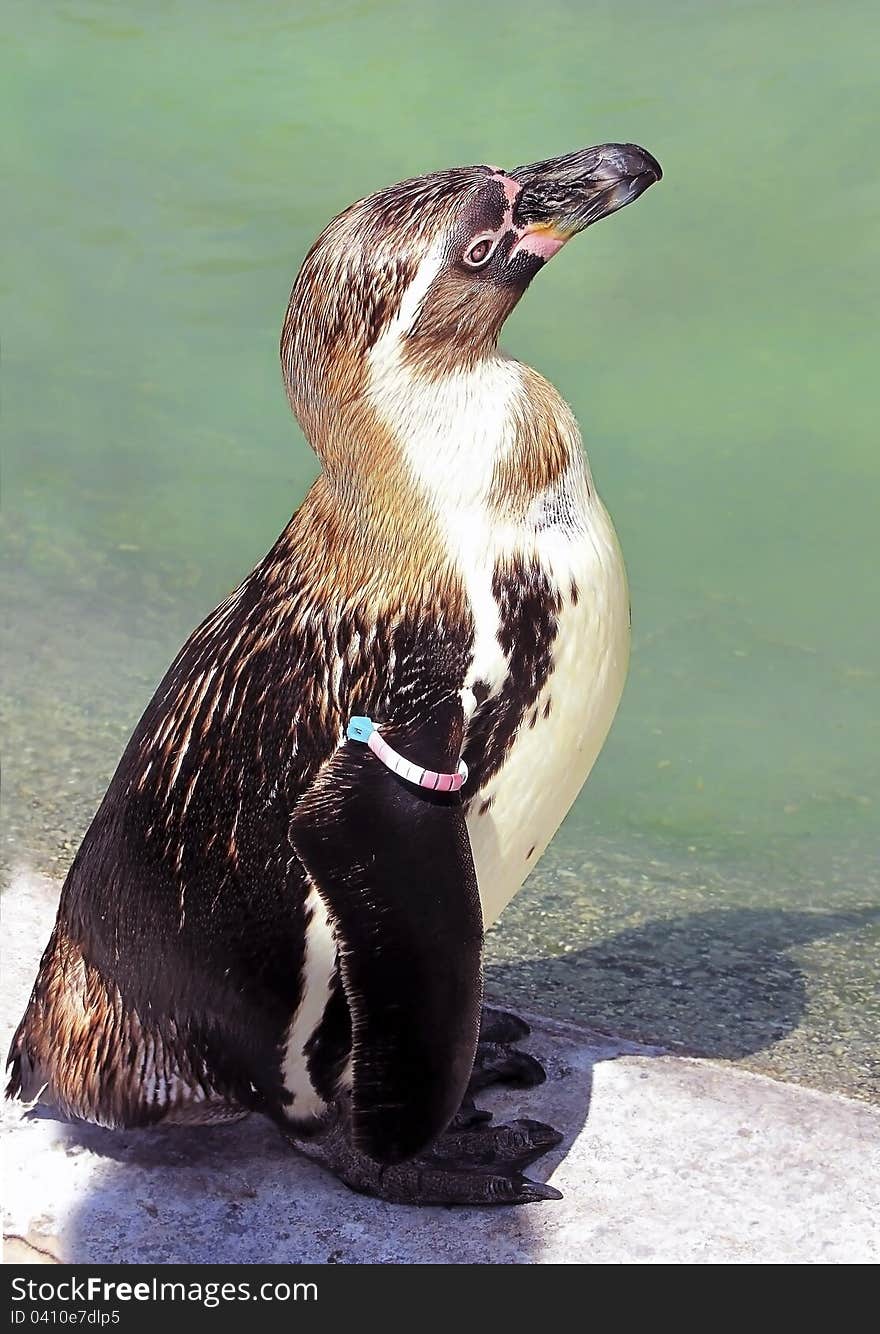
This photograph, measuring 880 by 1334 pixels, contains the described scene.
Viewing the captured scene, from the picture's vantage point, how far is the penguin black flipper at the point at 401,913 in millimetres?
2203

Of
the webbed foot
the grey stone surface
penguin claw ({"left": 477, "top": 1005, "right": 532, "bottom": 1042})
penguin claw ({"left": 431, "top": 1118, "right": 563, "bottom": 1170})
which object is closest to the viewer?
the grey stone surface

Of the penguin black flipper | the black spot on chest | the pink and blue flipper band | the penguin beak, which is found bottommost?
the penguin black flipper

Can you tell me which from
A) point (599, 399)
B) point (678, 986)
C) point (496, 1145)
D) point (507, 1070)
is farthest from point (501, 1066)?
point (599, 399)

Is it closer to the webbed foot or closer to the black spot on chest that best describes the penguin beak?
the black spot on chest

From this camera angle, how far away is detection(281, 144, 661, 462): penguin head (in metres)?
2.21

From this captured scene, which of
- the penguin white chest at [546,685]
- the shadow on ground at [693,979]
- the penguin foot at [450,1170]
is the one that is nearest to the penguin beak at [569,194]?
the penguin white chest at [546,685]

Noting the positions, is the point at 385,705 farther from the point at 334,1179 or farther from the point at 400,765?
the point at 334,1179

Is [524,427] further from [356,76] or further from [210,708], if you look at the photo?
[356,76]

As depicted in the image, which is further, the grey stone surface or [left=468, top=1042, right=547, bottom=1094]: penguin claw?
[left=468, top=1042, right=547, bottom=1094]: penguin claw

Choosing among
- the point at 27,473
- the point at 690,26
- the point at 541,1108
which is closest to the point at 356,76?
the point at 690,26

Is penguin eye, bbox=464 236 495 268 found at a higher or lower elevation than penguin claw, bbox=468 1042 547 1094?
higher

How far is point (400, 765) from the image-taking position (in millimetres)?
2197

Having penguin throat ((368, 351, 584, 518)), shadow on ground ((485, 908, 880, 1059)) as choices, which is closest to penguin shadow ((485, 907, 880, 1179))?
shadow on ground ((485, 908, 880, 1059))

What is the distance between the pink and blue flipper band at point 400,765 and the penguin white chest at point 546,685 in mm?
108
